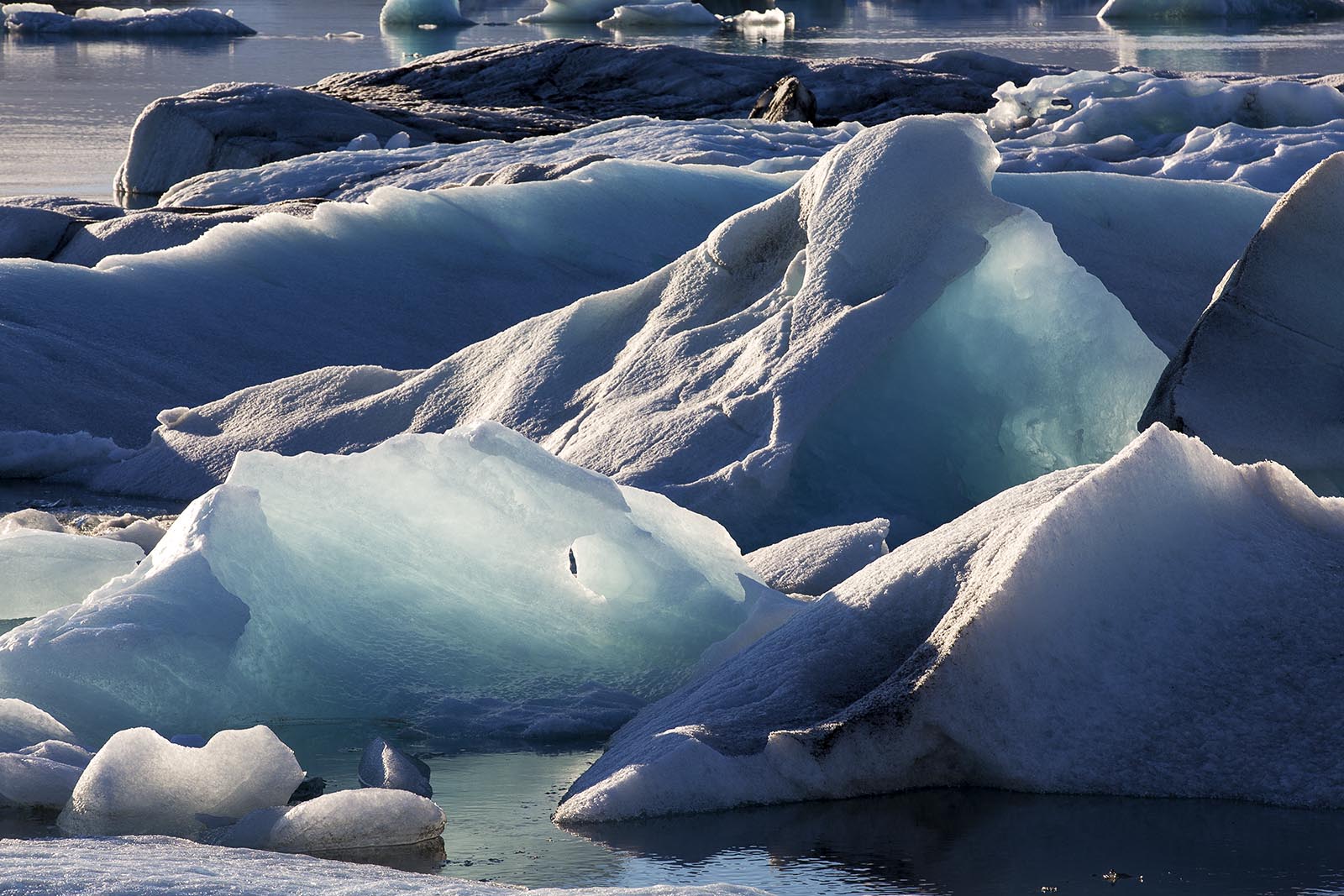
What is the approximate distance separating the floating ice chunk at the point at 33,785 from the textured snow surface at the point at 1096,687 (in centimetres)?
95

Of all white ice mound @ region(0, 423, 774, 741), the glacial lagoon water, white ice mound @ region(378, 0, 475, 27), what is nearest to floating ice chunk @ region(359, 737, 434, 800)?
white ice mound @ region(0, 423, 774, 741)

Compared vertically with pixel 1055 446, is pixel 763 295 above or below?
above

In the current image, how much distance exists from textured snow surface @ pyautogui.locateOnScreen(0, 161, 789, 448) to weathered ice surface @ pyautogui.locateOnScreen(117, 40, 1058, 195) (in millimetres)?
6472

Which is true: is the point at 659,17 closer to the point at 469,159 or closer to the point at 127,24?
the point at 127,24

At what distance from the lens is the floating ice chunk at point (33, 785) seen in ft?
10.3

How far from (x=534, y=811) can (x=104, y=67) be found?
28.6m

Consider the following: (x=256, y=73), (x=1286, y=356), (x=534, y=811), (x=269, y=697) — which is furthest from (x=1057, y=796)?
(x=256, y=73)

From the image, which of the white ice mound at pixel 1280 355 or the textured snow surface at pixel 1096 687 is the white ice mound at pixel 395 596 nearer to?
the textured snow surface at pixel 1096 687

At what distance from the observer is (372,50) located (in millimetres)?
33312

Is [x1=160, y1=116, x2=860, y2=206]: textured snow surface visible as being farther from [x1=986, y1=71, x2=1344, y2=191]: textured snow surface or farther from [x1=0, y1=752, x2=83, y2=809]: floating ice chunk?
[x1=0, y1=752, x2=83, y2=809]: floating ice chunk

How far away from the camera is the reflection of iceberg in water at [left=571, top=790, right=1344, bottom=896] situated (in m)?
2.72

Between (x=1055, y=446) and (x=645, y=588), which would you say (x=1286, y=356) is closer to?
(x=1055, y=446)

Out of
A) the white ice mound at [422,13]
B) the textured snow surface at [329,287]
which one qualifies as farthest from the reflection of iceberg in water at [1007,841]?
the white ice mound at [422,13]

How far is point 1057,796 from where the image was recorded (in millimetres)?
3045
